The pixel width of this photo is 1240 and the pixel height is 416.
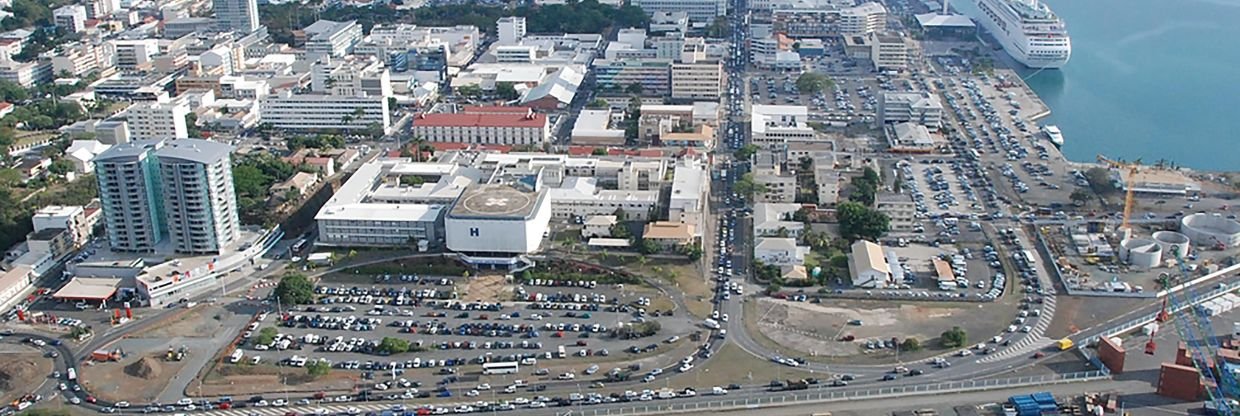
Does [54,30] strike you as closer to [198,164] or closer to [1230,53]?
[198,164]

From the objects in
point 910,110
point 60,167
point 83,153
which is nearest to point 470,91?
point 83,153

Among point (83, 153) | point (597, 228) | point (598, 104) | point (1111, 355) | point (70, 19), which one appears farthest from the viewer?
point (70, 19)

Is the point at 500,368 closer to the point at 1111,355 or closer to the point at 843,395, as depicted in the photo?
the point at 843,395

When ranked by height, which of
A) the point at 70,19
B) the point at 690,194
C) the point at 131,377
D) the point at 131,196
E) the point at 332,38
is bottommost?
the point at 131,377

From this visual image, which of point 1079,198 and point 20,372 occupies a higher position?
point 1079,198

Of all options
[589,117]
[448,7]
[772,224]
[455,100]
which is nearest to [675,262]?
[772,224]

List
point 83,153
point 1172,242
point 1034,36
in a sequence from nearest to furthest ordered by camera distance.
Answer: point 1172,242, point 83,153, point 1034,36

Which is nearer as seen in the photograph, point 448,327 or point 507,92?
point 448,327
